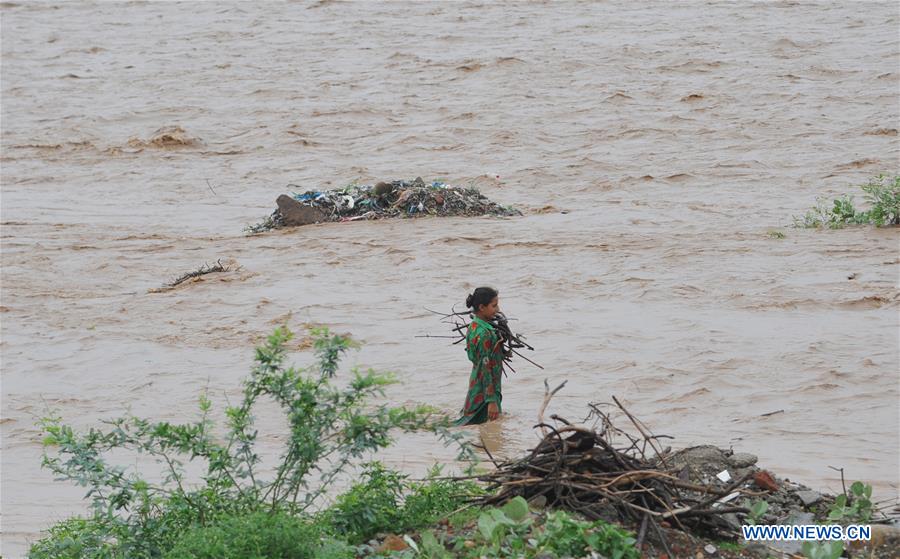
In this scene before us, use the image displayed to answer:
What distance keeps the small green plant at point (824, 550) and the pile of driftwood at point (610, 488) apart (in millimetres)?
371

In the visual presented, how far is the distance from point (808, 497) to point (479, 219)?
9.45 m

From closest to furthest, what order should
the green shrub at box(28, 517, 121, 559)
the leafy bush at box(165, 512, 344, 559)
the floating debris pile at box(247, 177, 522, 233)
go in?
the leafy bush at box(165, 512, 344, 559)
the green shrub at box(28, 517, 121, 559)
the floating debris pile at box(247, 177, 522, 233)

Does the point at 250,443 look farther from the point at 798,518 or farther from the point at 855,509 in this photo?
the point at 855,509

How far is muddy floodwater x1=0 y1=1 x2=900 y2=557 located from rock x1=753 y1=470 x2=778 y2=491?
1539 millimetres

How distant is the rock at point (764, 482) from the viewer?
5488 mm

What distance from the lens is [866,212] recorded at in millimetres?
13344

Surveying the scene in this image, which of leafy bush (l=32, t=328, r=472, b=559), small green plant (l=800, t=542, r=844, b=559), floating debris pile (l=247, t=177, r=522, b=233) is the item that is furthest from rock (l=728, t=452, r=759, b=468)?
floating debris pile (l=247, t=177, r=522, b=233)

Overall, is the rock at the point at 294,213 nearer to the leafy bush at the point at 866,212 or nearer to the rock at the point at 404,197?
the rock at the point at 404,197

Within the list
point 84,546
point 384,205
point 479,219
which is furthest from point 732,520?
point 384,205

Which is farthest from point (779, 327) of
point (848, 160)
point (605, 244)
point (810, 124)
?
point (810, 124)

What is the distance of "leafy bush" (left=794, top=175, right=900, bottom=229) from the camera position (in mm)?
13070

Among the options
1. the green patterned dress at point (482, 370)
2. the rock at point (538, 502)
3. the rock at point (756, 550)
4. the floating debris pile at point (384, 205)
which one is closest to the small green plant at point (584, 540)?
the rock at point (538, 502)

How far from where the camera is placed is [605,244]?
1327cm

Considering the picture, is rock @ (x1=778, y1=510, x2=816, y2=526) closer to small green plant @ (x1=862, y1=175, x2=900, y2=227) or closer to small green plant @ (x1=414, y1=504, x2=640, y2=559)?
small green plant @ (x1=414, y1=504, x2=640, y2=559)
